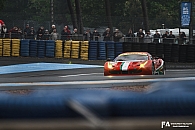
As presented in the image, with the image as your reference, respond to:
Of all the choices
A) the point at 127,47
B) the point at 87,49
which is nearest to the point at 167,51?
the point at 127,47

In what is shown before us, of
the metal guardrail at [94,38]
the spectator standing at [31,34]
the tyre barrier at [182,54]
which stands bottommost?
the tyre barrier at [182,54]

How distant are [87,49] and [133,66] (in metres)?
13.0

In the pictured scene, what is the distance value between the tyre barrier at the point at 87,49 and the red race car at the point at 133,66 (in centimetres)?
940

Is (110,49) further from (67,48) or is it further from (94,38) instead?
(67,48)

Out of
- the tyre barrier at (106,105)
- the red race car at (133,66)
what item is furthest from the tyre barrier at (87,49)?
the tyre barrier at (106,105)

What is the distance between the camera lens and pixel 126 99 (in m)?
4.55

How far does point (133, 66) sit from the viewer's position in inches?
724

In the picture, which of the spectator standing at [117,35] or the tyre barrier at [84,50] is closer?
the tyre barrier at [84,50]

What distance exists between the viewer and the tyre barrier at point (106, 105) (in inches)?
178

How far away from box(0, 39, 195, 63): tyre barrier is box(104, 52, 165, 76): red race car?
9.40m

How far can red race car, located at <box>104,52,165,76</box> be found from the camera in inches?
720

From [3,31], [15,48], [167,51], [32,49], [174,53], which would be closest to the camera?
[174,53]

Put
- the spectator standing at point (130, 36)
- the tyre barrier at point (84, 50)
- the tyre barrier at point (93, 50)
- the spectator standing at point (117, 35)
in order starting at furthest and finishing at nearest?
the spectator standing at point (130, 36), the spectator standing at point (117, 35), the tyre barrier at point (84, 50), the tyre barrier at point (93, 50)

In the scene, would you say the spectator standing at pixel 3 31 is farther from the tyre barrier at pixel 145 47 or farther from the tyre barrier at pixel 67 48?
the tyre barrier at pixel 145 47
